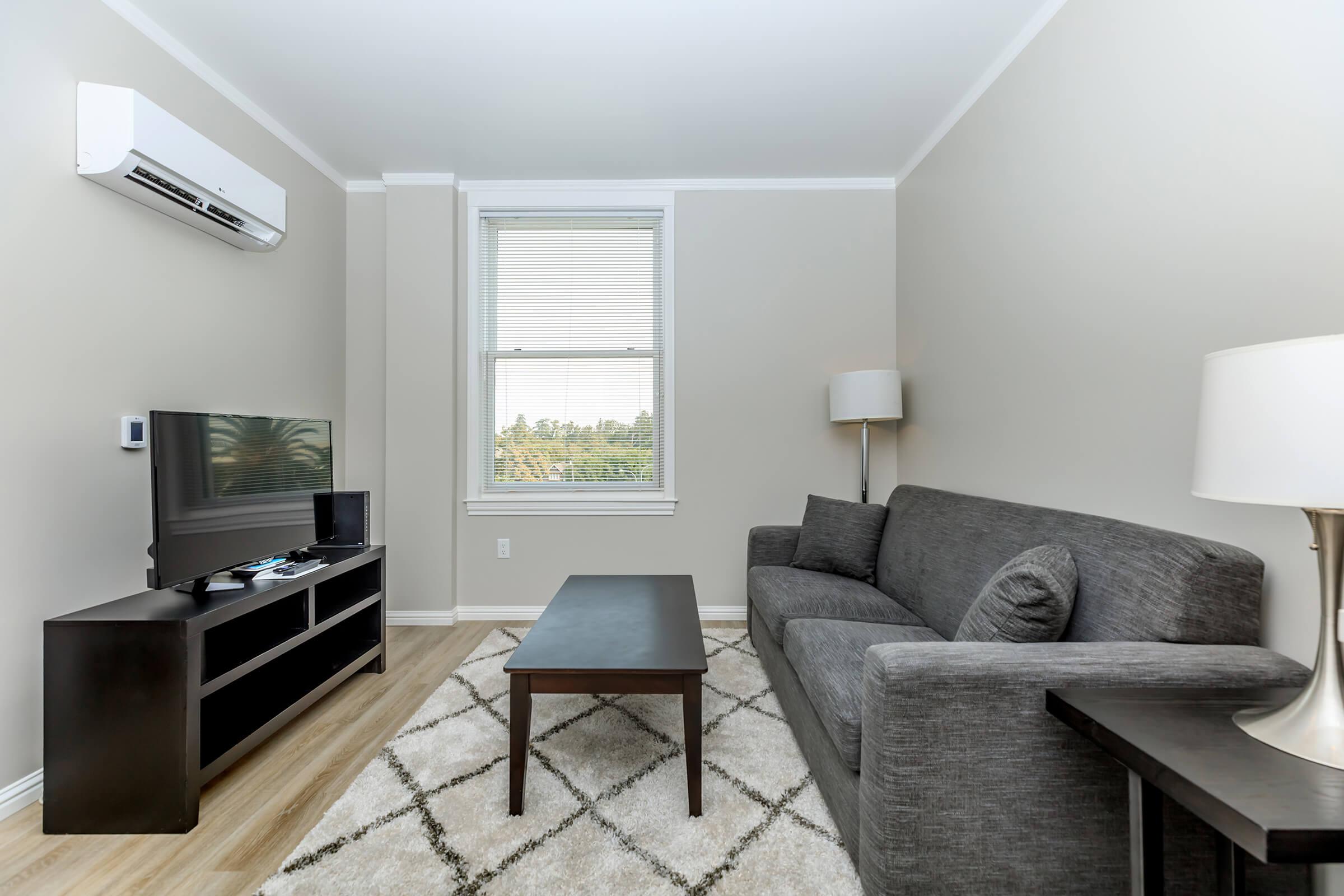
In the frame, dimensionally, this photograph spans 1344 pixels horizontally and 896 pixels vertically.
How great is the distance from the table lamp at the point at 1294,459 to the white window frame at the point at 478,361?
2739mm

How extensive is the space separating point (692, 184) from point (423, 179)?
1594mm

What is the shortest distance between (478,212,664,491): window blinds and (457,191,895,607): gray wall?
20cm

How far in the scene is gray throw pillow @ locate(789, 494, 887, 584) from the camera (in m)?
2.80

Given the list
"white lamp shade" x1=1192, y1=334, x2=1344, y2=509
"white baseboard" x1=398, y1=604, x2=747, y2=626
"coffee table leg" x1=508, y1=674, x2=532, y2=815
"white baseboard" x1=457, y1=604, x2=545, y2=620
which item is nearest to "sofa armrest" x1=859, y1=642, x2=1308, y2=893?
"white lamp shade" x1=1192, y1=334, x2=1344, y2=509

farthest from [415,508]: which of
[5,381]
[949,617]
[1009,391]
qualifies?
[1009,391]

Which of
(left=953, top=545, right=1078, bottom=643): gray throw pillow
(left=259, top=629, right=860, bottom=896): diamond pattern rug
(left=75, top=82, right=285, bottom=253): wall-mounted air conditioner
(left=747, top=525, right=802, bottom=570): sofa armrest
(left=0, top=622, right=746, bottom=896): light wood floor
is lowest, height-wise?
(left=0, top=622, right=746, bottom=896): light wood floor

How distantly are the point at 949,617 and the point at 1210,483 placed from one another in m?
1.22

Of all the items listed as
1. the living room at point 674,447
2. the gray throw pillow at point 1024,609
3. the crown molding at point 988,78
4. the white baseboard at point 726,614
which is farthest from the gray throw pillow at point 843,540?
the crown molding at point 988,78

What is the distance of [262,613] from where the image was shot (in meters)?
2.31

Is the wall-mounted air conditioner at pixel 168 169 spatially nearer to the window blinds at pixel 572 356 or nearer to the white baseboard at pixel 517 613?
the window blinds at pixel 572 356

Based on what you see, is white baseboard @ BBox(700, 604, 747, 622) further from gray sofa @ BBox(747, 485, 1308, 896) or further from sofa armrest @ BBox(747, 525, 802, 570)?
gray sofa @ BBox(747, 485, 1308, 896)

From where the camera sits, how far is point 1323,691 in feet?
3.04

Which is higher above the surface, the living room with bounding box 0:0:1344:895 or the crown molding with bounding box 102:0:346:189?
the crown molding with bounding box 102:0:346:189

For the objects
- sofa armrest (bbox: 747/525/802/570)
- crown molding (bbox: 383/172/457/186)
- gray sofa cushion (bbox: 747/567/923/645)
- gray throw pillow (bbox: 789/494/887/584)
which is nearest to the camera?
gray sofa cushion (bbox: 747/567/923/645)
